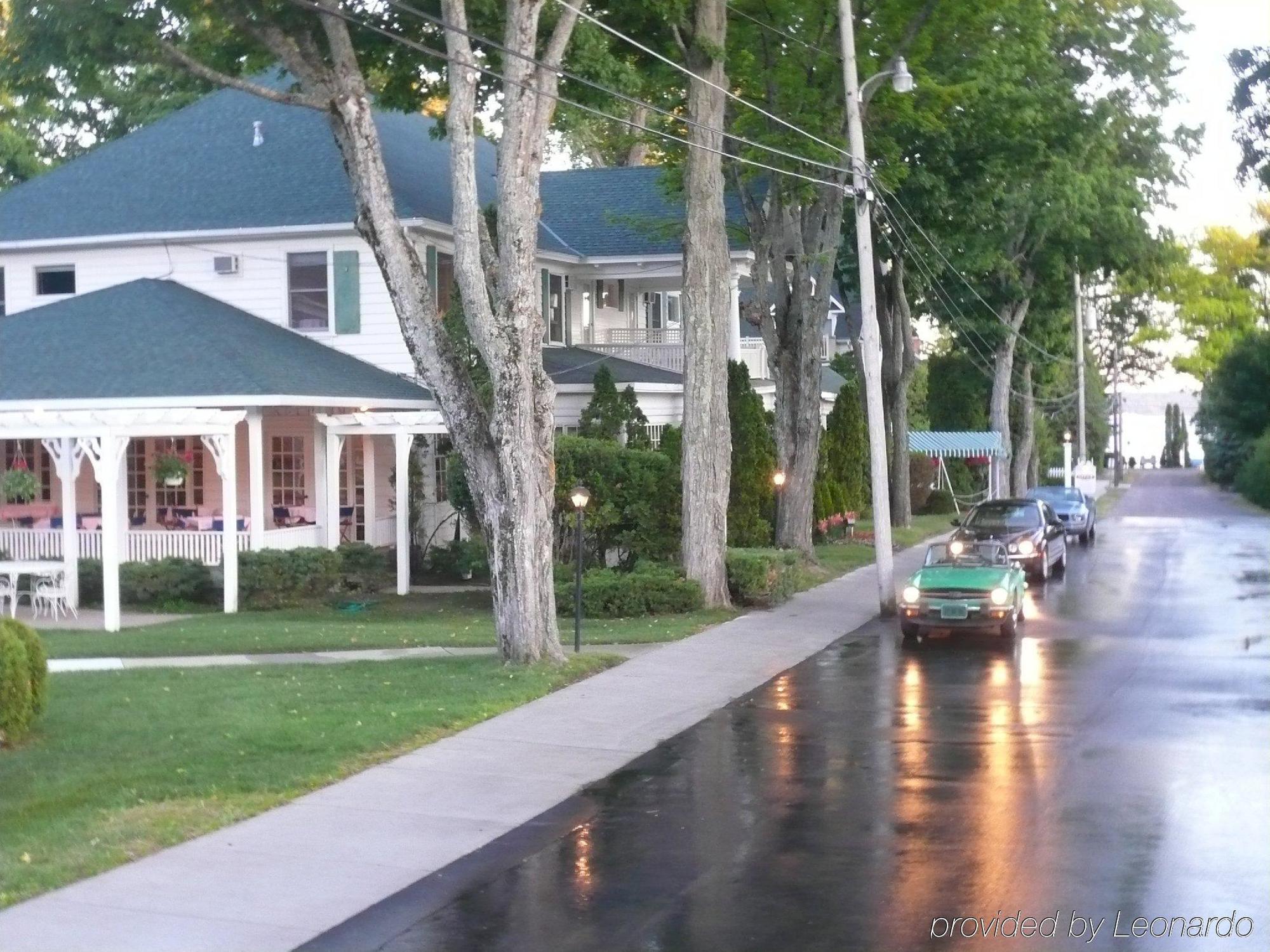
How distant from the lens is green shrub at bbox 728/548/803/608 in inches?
907

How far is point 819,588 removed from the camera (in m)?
26.7

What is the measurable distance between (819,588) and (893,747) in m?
14.3

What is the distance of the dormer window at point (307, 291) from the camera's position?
1071 inches

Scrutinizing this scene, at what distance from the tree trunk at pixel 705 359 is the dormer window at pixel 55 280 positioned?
13.2 m

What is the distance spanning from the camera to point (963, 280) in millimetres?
43688

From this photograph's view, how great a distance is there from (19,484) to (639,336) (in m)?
15.9

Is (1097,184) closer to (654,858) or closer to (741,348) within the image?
(741,348)

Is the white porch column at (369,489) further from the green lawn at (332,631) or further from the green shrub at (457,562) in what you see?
the green lawn at (332,631)

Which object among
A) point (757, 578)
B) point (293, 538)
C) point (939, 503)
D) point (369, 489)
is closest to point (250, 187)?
point (369, 489)

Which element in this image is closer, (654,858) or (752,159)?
(654,858)

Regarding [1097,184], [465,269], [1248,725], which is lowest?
[1248,725]

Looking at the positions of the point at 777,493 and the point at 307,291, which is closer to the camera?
the point at 307,291

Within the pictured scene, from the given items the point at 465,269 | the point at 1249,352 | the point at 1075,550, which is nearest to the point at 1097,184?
the point at 1075,550

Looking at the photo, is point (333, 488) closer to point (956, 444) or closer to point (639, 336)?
point (639, 336)
